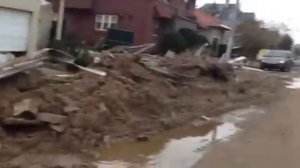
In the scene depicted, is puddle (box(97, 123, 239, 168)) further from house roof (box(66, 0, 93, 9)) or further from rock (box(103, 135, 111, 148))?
house roof (box(66, 0, 93, 9))

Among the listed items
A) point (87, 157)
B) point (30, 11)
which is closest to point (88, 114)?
point (87, 157)

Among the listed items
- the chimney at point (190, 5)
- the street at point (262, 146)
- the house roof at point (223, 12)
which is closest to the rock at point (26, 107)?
the street at point (262, 146)

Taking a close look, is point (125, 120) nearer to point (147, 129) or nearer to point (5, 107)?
point (147, 129)

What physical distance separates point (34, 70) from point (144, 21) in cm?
2111

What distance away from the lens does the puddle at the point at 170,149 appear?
34.2ft

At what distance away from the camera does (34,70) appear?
43.5 feet

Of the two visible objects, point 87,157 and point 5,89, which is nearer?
point 87,157

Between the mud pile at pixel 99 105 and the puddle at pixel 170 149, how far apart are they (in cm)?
38

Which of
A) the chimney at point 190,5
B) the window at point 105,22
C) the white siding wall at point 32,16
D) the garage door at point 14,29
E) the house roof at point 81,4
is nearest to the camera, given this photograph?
the garage door at point 14,29

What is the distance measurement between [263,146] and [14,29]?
10.4m

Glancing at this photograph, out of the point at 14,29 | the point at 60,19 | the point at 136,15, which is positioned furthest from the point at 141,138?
the point at 136,15

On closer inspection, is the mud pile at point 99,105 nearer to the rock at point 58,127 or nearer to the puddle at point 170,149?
the rock at point 58,127

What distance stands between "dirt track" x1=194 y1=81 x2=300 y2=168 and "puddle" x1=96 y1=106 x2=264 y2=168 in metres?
0.34

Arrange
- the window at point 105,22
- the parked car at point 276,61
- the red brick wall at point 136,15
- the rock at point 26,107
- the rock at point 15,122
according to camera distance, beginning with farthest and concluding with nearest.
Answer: the parked car at point 276,61, the window at point 105,22, the red brick wall at point 136,15, the rock at point 26,107, the rock at point 15,122
